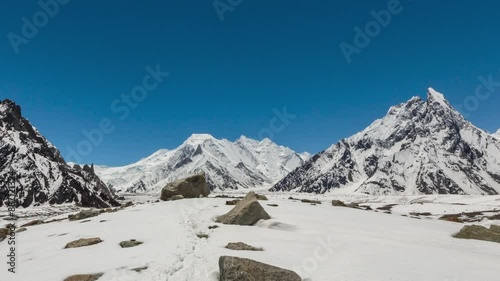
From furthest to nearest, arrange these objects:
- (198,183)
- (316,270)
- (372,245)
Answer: (198,183) → (372,245) → (316,270)

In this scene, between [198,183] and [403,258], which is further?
[198,183]

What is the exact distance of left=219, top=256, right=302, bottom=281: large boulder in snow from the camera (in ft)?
40.2

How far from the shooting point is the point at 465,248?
717 inches

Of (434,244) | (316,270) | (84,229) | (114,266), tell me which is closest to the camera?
(316,270)

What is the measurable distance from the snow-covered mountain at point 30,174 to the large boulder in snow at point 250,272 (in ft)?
540

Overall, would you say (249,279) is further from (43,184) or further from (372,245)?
(43,184)

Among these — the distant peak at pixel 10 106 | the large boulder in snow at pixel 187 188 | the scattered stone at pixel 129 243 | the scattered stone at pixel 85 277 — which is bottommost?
the scattered stone at pixel 85 277

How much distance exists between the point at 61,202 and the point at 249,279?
564 ft

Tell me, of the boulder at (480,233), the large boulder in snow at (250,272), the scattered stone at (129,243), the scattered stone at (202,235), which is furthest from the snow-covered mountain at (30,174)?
the boulder at (480,233)

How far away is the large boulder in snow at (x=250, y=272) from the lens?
40.2 ft

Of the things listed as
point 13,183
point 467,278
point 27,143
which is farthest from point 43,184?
point 467,278

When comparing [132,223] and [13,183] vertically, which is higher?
[13,183]

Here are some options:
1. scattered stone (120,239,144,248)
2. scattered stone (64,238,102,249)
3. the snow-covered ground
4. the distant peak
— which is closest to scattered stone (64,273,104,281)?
the snow-covered ground

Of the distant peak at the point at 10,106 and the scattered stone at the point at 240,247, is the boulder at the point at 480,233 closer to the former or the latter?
the scattered stone at the point at 240,247
